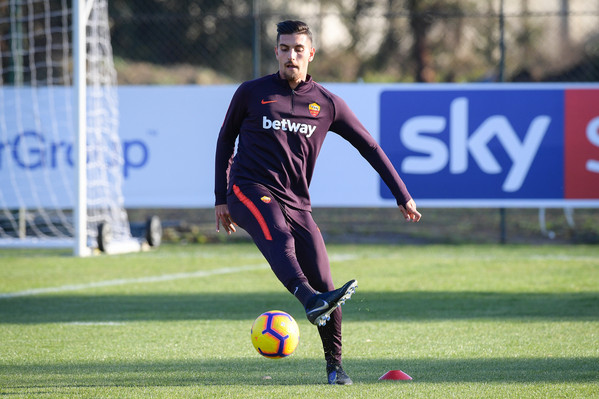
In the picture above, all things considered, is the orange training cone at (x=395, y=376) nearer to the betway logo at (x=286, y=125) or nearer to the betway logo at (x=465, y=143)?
the betway logo at (x=286, y=125)

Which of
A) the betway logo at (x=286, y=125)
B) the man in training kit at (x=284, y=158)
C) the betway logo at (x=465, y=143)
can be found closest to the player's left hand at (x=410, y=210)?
the man in training kit at (x=284, y=158)

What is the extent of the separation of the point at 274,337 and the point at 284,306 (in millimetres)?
3359

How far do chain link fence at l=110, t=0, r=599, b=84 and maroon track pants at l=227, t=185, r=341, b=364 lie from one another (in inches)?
809

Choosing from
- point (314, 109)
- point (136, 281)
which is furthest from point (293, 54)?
point (136, 281)

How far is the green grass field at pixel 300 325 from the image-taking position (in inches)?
207

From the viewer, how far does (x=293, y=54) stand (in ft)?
17.3

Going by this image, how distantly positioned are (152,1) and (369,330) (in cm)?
2380

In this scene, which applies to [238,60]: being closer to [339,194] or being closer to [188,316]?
[339,194]

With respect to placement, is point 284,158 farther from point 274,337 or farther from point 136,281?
point 136,281

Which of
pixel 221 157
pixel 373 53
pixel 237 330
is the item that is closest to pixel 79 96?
pixel 237 330

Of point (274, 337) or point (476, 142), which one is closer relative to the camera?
point (274, 337)

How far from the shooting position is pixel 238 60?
97.4 feet

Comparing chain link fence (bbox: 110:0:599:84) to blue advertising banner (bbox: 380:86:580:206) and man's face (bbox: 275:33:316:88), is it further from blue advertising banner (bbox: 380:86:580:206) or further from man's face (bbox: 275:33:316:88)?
man's face (bbox: 275:33:316:88)

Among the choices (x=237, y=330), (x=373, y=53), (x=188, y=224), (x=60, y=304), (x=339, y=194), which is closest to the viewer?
(x=237, y=330)
